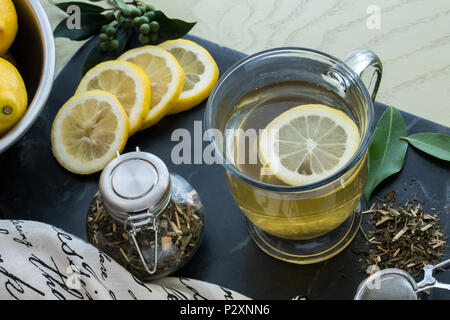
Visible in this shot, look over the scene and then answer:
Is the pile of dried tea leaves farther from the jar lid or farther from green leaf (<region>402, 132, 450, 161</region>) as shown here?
the jar lid

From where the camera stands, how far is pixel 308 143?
0.85 meters

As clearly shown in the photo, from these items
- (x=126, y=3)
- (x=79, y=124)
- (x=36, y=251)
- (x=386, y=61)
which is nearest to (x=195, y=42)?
(x=126, y=3)

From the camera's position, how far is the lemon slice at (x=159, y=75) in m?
1.03

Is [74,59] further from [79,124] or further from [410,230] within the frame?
[410,230]

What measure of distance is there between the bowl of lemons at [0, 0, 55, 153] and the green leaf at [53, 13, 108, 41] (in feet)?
0.35

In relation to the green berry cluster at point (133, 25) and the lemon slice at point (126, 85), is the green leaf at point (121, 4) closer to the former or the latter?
the green berry cluster at point (133, 25)

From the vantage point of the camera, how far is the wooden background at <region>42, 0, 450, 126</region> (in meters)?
1.20

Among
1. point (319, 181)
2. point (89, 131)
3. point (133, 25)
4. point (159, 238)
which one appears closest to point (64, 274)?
point (159, 238)

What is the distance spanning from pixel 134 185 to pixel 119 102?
24cm

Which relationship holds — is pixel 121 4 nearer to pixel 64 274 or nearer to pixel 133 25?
pixel 133 25

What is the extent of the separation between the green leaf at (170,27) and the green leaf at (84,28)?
112mm

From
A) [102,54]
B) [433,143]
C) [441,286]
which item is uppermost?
[102,54]

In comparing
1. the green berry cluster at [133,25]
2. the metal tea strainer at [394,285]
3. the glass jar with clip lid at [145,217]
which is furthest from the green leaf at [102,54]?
the metal tea strainer at [394,285]

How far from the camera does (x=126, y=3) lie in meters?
1.16
